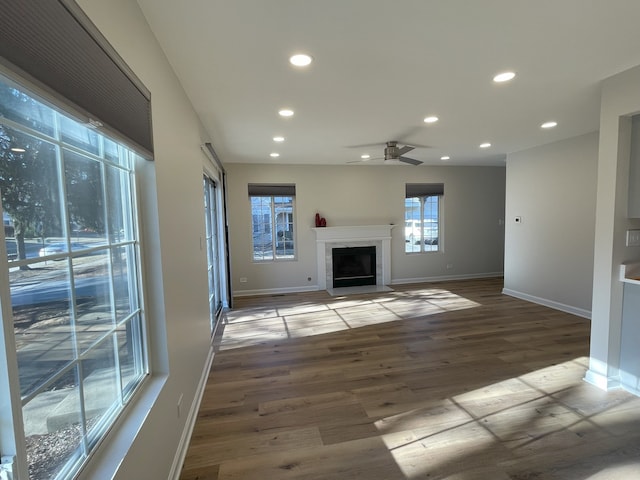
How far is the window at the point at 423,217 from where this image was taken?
6445 millimetres

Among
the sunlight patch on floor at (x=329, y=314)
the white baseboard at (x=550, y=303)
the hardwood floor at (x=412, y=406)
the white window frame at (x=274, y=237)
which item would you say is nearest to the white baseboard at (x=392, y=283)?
the white window frame at (x=274, y=237)

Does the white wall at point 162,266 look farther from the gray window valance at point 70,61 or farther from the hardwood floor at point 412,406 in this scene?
the hardwood floor at point 412,406

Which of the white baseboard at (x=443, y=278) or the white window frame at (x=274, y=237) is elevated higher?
the white window frame at (x=274, y=237)

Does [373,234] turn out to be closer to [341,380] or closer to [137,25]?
[341,380]

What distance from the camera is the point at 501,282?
20.6 feet

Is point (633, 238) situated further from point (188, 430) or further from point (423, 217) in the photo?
point (423, 217)

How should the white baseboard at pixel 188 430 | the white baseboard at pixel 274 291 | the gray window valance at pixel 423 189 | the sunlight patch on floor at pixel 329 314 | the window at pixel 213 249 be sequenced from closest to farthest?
the white baseboard at pixel 188 430
the sunlight patch on floor at pixel 329 314
the window at pixel 213 249
the white baseboard at pixel 274 291
the gray window valance at pixel 423 189

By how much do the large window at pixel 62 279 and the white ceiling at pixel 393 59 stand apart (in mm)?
953

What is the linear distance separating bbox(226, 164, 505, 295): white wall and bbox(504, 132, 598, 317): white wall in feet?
4.45

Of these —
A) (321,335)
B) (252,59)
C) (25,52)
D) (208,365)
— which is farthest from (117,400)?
(321,335)

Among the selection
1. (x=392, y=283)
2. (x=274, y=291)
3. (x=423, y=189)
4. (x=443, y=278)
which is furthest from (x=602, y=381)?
(x=274, y=291)

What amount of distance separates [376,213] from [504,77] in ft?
13.4

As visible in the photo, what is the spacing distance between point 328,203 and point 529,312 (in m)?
3.89

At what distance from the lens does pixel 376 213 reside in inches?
248
